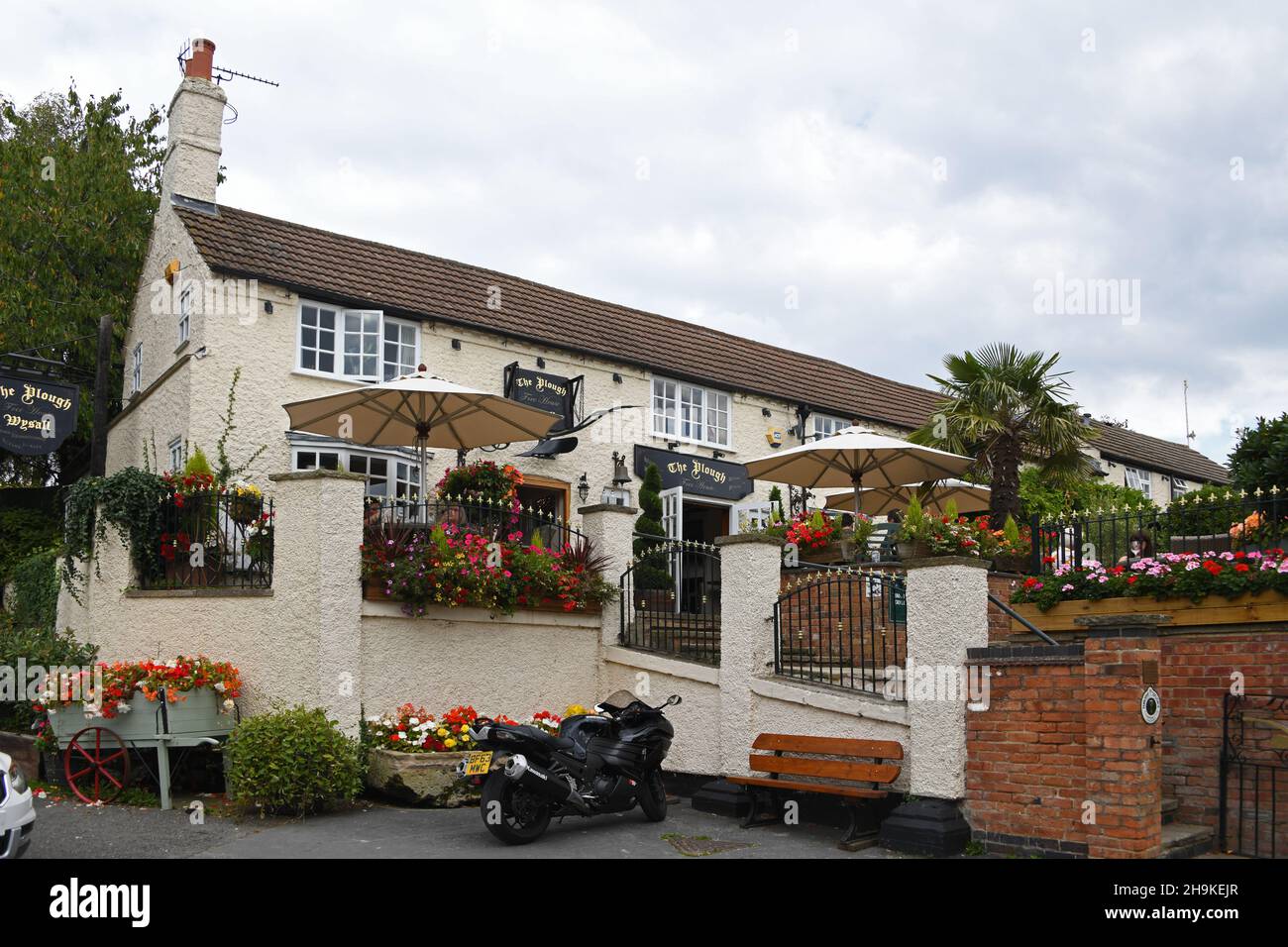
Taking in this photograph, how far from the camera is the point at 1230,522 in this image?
10867mm

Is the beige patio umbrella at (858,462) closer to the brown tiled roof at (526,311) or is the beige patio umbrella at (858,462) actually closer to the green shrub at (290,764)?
the brown tiled roof at (526,311)

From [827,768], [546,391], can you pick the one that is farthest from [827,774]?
[546,391]

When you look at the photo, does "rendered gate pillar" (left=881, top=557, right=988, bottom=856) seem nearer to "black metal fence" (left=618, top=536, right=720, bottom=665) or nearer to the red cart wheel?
"black metal fence" (left=618, top=536, right=720, bottom=665)

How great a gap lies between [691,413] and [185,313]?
886 cm

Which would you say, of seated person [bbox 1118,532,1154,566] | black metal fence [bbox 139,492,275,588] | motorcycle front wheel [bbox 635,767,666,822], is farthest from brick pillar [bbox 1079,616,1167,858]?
black metal fence [bbox 139,492,275,588]

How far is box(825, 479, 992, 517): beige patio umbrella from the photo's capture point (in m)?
16.0

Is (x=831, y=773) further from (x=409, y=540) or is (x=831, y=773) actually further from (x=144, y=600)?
(x=144, y=600)

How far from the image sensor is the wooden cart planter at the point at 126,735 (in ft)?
32.1

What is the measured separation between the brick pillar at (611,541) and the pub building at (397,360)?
437 centimetres

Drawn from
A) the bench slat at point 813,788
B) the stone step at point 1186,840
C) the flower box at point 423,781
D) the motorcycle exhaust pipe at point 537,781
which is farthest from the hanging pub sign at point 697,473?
the stone step at point 1186,840

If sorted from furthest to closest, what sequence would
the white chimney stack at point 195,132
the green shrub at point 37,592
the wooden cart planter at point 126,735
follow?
the white chimney stack at point 195,132 → the green shrub at point 37,592 → the wooden cart planter at point 126,735

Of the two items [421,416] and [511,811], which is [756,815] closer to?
[511,811]
